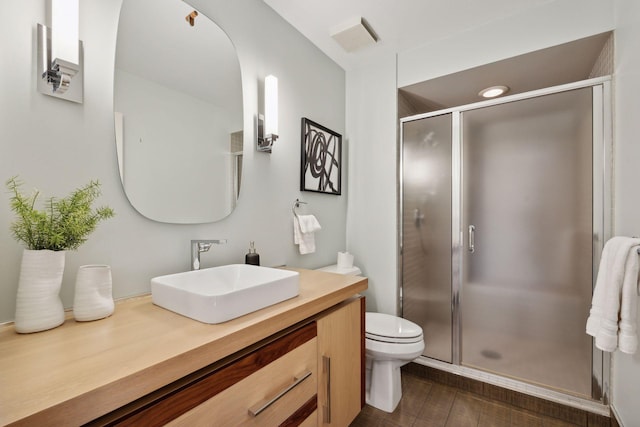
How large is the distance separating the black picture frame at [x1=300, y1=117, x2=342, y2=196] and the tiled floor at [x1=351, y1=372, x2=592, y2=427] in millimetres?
1467

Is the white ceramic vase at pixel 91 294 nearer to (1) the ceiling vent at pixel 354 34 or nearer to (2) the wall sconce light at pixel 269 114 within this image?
(2) the wall sconce light at pixel 269 114

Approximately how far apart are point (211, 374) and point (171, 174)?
85 cm

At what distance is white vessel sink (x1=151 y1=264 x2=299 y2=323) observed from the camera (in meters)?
0.81

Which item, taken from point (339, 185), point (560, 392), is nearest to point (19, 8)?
point (339, 185)

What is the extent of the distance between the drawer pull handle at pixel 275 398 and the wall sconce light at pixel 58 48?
3.72 ft

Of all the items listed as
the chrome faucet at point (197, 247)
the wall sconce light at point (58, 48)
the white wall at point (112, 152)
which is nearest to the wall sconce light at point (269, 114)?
the white wall at point (112, 152)

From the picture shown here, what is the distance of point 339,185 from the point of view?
2.32m

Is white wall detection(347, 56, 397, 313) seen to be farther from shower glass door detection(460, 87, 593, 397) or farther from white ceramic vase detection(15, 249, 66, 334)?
white ceramic vase detection(15, 249, 66, 334)

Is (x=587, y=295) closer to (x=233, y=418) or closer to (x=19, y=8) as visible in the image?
(x=233, y=418)

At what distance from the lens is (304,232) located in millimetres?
1854

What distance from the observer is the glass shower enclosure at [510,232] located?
1.65 m

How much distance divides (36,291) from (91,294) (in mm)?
122

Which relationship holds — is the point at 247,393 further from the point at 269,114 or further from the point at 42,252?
the point at 269,114

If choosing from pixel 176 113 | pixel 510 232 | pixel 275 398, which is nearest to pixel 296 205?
pixel 176 113
